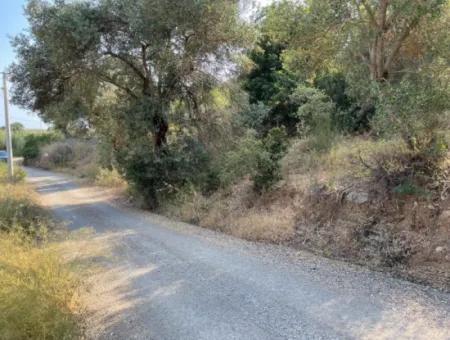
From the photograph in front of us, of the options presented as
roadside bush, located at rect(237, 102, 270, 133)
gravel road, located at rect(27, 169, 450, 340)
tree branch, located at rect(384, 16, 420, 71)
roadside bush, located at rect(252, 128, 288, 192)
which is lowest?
gravel road, located at rect(27, 169, 450, 340)

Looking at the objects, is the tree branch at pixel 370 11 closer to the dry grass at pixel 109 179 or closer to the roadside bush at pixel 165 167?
the roadside bush at pixel 165 167

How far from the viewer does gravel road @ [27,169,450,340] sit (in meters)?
4.38

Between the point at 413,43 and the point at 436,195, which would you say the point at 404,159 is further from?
the point at 413,43

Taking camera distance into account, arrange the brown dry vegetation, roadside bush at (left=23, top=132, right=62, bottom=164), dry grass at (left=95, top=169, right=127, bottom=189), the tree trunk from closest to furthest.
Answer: the brown dry vegetation, the tree trunk, dry grass at (left=95, top=169, right=127, bottom=189), roadside bush at (left=23, top=132, right=62, bottom=164)

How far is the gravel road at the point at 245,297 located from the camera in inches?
172

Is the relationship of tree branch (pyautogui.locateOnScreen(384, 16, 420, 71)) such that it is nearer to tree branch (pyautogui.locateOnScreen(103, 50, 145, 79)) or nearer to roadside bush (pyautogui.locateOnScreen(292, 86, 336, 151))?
roadside bush (pyautogui.locateOnScreen(292, 86, 336, 151))

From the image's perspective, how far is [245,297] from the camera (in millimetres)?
5281

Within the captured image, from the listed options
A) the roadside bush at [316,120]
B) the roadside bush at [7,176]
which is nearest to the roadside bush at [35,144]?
the roadside bush at [7,176]

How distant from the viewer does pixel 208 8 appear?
36.4 ft

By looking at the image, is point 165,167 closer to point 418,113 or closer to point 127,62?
point 127,62

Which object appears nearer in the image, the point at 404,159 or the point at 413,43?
the point at 404,159

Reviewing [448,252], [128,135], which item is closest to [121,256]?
[448,252]

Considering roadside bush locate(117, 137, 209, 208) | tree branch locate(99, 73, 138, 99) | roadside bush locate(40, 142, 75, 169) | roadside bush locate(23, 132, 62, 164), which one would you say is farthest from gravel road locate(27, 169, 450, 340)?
roadside bush locate(23, 132, 62, 164)

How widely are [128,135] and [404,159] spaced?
9.11 m
